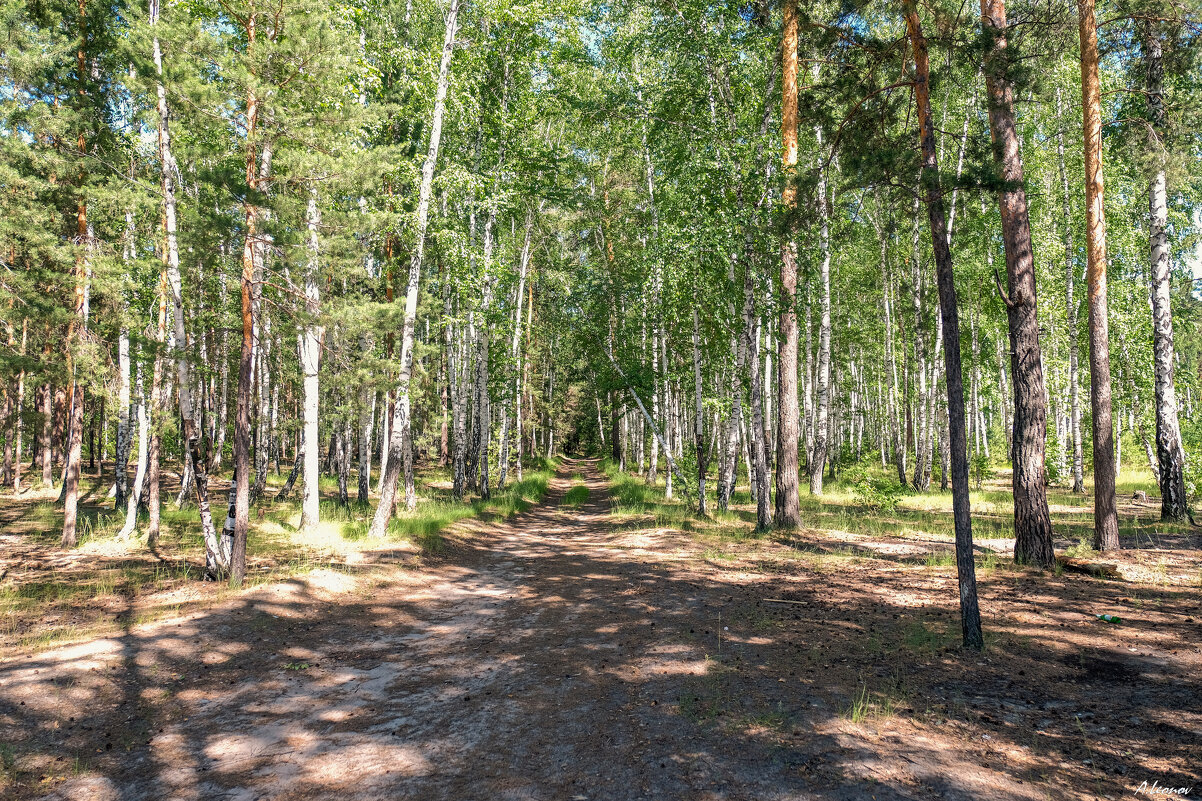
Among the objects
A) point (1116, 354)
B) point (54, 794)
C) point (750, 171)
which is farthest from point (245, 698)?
point (1116, 354)

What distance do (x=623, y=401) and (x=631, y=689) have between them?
54.7ft

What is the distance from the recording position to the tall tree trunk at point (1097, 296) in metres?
9.71

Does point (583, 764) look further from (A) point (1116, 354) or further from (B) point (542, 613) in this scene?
(A) point (1116, 354)

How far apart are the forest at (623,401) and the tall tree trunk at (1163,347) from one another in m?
0.10

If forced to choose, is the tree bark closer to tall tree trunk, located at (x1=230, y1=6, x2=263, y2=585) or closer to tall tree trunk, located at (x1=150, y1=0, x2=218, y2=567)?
tall tree trunk, located at (x1=150, y1=0, x2=218, y2=567)

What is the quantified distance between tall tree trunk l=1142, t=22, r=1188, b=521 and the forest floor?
3.06 m

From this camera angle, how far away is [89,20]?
42.6 feet

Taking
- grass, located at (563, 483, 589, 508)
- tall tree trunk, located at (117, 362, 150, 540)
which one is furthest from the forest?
grass, located at (563, 483, 589, 508)

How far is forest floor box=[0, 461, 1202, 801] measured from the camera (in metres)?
4.04

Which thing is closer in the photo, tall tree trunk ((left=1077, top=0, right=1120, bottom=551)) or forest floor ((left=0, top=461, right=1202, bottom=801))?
forest floor ((left=0, top=461, right=1202, bottom=801))

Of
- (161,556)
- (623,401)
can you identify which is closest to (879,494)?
(623,401)

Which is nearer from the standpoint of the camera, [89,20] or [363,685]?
[363,685]

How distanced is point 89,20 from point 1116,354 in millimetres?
31664

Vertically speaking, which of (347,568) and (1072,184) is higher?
(1072,184)
